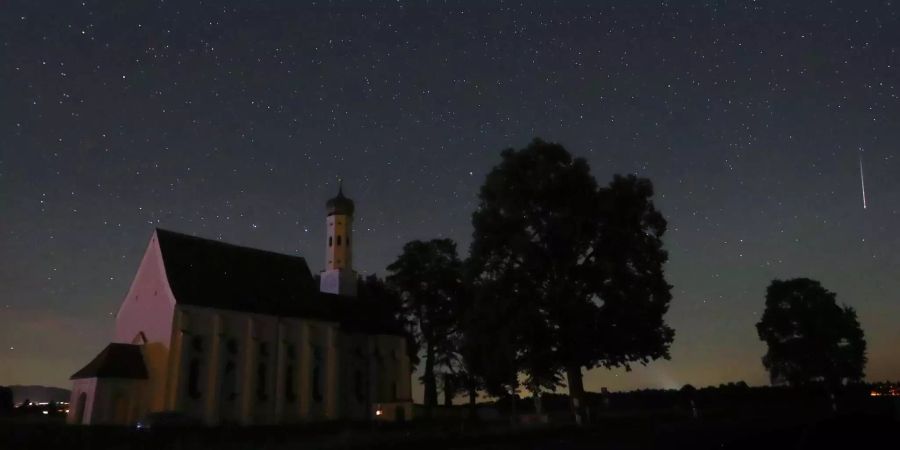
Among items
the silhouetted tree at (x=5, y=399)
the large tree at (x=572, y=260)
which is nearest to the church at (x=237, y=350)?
the silhouetted tree at (x=5, y=399)

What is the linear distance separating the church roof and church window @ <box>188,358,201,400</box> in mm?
3854

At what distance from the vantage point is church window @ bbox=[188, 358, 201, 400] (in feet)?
148

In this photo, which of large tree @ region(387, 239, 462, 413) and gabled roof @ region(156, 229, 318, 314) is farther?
large tree @ region(387, 239, 462, 413)

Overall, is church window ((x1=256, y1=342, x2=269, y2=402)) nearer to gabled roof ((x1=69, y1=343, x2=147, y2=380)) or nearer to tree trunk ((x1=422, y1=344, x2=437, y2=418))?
gabled roof ((x1=69, y1=343, x2=147, y2=380))

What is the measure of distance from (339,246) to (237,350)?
19.5 m

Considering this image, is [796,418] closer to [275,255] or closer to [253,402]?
[253,402]

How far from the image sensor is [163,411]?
42344 millimetres

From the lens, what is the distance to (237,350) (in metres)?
48.2

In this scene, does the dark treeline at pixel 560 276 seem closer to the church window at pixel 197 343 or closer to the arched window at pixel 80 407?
the church window at pixel 197 343

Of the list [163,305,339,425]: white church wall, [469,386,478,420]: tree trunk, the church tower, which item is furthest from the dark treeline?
the church tower

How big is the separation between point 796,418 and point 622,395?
25.4m

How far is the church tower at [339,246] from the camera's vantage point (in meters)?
Answer: 64.9

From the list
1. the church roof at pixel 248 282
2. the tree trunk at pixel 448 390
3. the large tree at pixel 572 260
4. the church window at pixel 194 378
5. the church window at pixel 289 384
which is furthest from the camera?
the tree trunk at pixel 448 390

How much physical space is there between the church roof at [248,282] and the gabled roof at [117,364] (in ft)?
14.3
